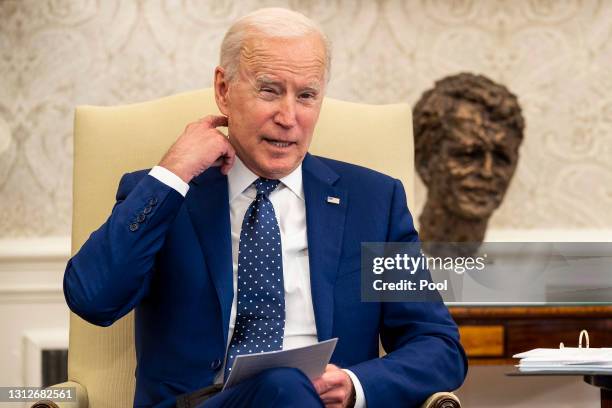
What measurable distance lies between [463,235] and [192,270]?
122 cm

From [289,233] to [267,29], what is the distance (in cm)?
44

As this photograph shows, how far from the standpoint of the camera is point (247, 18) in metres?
2.14

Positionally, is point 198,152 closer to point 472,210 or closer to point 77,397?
point 77,397

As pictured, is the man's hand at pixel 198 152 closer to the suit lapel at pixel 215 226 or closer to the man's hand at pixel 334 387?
the suit lapel at pixel 215 226

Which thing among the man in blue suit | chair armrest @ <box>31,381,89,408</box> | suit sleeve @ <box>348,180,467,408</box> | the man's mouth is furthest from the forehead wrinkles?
chair armrest @ <box>31,381,89,408</box>

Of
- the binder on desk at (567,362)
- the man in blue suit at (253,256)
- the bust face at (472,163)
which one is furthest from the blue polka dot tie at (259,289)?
the bust face at (472,163)

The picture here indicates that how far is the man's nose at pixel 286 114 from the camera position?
2074 mm

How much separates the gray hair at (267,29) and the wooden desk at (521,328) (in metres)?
1.04

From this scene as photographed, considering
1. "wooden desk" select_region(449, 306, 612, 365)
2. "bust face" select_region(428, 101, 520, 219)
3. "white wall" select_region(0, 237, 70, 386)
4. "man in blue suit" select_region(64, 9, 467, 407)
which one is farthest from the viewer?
"white wall" select_region(0, 237, 70, 386)

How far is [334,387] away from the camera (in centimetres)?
192

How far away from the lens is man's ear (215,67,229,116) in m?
2.18

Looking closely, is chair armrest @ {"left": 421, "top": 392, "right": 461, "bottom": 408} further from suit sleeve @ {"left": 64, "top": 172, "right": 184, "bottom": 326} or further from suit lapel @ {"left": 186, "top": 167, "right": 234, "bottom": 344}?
suit sleeve @ {"left": 64, "top": 172, "right": 184, "bottom": 326}

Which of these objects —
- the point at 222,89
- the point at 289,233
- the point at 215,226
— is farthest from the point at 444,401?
the point at 222,89

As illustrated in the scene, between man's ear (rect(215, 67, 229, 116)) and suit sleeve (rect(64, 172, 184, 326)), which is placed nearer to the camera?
suit sleeve (rect(64, 172, 184, 326))
